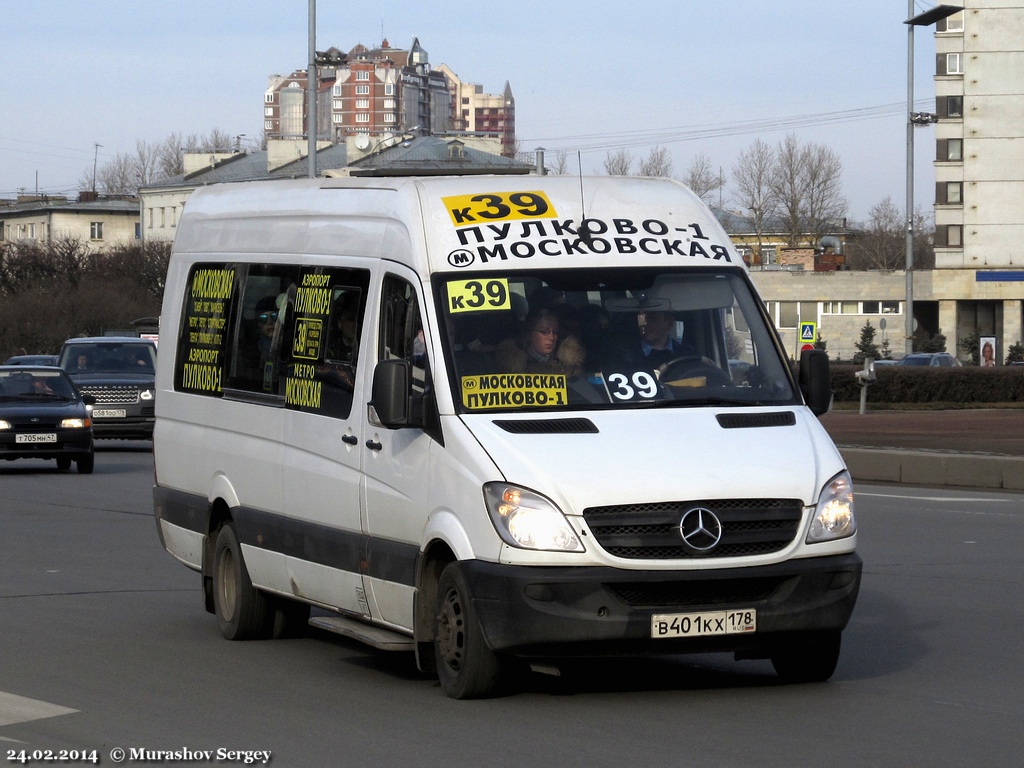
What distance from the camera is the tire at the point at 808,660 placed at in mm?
7605

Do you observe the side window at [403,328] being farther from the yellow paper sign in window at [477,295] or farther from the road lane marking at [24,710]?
the road lane marking at [24,710]

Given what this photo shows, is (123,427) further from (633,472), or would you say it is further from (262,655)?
(633,472)

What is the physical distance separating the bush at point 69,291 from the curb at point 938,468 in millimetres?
48627

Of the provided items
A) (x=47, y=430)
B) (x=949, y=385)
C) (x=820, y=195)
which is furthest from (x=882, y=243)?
(x=47, y=430)

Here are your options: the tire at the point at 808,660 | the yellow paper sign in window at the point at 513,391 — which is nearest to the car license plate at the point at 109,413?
the yellow paper sign in window at the point at 513,391

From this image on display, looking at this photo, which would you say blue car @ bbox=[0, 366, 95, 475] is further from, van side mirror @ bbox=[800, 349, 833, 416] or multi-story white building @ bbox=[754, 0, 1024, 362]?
multi-story white building @ bbox=[754, 0, 1024, 362]

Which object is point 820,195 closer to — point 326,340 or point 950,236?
point 950,236

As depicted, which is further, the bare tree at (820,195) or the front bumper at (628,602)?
the bare tree at (820,195)

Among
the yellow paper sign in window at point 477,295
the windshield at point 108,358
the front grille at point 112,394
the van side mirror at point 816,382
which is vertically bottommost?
the front grille at point 112,394

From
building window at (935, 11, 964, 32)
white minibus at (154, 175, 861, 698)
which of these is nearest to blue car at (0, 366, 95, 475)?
white minibus at (154, 175, 861, 698)

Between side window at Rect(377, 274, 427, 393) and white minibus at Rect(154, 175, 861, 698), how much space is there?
0.01 meters

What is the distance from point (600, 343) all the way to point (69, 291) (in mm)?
75071

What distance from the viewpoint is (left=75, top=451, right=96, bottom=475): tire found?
23922 millimetres

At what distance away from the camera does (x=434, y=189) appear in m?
8.12
